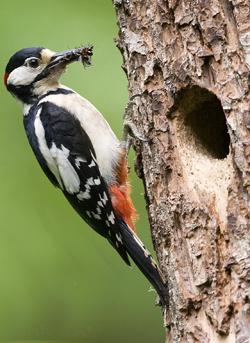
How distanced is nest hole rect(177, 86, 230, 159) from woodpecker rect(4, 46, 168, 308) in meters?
0.63

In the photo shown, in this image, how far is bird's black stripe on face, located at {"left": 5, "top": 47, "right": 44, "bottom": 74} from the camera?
4262 millimetres

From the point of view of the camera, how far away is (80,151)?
4098 millimetres

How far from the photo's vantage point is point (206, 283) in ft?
10.0

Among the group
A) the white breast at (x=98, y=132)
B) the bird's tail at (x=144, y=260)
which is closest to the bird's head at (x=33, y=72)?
the white breast at (x=98, y=132)

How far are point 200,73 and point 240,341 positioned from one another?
1043mm

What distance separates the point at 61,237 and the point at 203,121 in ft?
3.18

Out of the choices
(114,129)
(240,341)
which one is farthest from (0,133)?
(240,341)

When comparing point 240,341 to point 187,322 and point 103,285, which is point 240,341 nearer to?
point 187,322

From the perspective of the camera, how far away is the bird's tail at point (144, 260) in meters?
3.33

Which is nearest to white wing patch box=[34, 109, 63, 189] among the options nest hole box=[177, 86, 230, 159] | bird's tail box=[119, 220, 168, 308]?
bird's tail box=[119, 220, 168, 308]

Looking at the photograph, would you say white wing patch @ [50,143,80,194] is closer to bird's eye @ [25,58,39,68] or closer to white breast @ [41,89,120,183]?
white breast @ [41,89,120,183]

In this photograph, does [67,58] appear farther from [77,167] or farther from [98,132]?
[77,167]

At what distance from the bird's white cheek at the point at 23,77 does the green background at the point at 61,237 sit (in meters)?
0.10

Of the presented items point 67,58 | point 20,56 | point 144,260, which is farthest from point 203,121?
point 20,56
